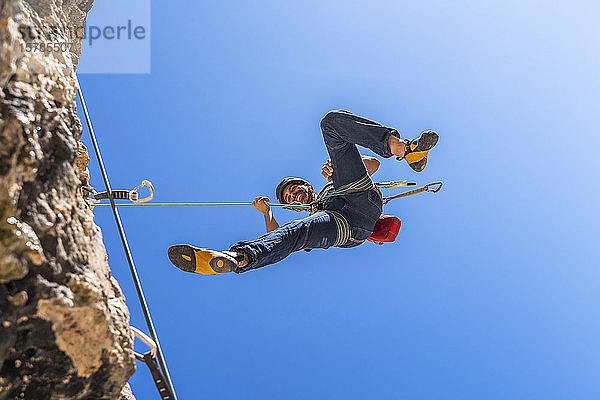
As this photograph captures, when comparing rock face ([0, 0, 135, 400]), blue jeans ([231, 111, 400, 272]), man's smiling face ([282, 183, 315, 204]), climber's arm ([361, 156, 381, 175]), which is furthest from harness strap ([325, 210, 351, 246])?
rock face ([0, 0, 135, 400])

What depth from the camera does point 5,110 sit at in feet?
4.63

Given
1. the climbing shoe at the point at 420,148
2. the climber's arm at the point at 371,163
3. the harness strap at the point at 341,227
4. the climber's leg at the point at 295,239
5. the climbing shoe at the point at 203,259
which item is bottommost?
the climbing shoe at the point at 203,259

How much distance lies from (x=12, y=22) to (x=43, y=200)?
566 mm

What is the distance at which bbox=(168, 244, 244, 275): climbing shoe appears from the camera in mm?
2514

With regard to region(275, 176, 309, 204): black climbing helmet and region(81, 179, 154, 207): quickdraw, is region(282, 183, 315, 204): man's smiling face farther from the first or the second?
region(81, 179, 154, 207): quickdraw

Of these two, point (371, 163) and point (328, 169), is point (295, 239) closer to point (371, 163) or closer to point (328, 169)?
point (328, 169)

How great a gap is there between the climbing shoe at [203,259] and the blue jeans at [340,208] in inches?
7.1

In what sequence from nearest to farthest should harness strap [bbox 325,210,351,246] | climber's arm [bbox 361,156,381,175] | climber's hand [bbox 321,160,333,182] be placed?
harness strap [bbox 325,210,351,246]
climber's hand [bbox 321,160,333,182]
climber's arm [bbox 361,156,381,175]

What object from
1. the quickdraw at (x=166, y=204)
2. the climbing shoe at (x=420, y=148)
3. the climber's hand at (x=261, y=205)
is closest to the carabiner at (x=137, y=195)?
the quickdraw at (x=166, y=204)

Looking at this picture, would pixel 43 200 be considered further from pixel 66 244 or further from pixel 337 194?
pixel 337 194

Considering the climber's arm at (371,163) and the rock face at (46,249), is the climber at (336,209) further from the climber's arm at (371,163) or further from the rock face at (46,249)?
the rock face at (46,249)

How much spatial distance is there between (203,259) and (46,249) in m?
1.03

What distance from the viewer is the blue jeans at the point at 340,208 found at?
286cm

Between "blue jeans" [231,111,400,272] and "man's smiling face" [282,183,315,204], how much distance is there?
0.66 metres
